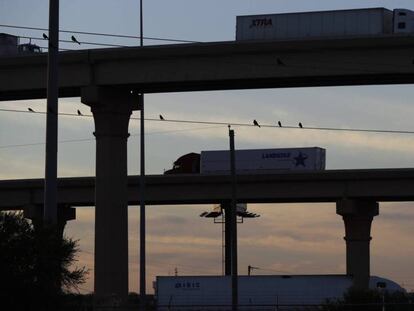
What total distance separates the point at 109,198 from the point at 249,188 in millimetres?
36920

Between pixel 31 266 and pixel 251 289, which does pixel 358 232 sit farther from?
pixel 31 266

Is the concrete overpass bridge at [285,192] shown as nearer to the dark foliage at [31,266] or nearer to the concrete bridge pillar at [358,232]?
the concrete bridge pillar at [358,232]

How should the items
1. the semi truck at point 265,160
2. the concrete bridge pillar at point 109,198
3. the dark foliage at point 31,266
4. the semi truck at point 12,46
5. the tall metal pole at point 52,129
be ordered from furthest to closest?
the semi truck at point 265,160
the semi truck at point 12,46
the concrete bridge pillar at point 109,198
the tall metal pole at point 52,129
the dark foliage at point 31,266

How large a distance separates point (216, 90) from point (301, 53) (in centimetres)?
484

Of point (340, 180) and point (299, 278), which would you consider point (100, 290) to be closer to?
point (299, 278)

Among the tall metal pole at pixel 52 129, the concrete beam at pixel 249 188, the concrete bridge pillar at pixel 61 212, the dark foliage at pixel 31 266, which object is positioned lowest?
the dark foliage at pixel 31 266

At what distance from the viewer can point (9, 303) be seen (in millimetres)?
22156

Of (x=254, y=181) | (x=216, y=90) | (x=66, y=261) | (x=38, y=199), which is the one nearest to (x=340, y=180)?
(x=254, y=181)

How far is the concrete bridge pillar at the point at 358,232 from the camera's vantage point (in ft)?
267

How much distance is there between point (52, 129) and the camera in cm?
2469

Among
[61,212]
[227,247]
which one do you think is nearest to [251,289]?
[61,212]

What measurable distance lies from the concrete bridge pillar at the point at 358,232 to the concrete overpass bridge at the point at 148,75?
36.2 m

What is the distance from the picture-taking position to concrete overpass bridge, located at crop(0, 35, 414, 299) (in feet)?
145

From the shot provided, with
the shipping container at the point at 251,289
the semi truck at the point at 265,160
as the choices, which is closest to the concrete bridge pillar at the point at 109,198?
the shipping container at the point at 251,289
